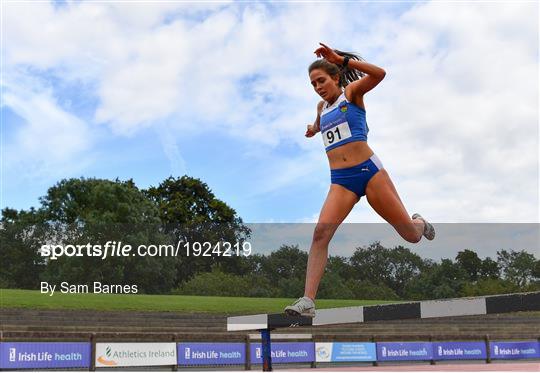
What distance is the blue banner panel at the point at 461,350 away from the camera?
73.8 ft

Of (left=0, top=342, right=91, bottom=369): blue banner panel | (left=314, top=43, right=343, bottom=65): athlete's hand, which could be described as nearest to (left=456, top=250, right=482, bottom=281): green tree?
(left=0, top=342, right=91, bottom=369): blue banner panel

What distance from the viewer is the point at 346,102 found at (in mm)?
5367

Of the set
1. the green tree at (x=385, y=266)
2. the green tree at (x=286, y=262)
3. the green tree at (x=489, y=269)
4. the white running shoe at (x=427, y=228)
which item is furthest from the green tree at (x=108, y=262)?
the white running shoe at (x=427, y=228)

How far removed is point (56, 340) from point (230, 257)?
7944mm

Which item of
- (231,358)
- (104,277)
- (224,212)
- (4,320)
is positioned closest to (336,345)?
(231,358)

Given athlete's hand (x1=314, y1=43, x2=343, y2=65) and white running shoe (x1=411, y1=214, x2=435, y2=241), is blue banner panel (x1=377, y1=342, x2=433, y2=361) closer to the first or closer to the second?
white running shoe (x1=411, y1=214, x2=435, y2=241)

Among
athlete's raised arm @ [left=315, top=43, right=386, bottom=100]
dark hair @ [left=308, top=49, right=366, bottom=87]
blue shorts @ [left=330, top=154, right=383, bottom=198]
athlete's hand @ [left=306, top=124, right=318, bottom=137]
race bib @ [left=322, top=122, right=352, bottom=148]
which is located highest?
dark hair @ [left=308, top=49, right=366, bottom=87]

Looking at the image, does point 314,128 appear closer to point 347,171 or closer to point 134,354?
point 347,171

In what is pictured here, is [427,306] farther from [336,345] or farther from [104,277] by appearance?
[104,277]

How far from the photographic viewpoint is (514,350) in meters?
23.2

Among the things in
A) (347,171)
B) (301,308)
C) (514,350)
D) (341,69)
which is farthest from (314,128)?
(514,350)

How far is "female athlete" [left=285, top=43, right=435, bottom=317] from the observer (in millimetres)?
5242

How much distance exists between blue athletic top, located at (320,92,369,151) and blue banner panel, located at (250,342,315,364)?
47.1 feet

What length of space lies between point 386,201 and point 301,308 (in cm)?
107
